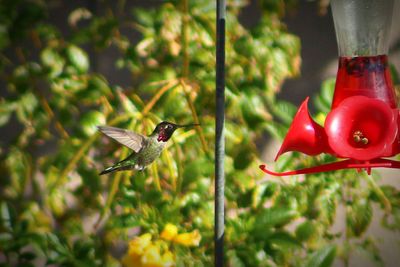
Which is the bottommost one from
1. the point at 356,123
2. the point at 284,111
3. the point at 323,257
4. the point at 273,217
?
the point at 323,257

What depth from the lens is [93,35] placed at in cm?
200

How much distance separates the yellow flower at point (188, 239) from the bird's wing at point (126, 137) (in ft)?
2.09

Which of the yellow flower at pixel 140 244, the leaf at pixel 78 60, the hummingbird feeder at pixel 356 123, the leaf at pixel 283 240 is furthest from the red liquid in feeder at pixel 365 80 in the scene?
the leaf at pixel 78 60

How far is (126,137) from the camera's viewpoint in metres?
1.29

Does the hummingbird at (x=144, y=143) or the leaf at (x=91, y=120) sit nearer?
the hummingbird at (x=144, y=143)

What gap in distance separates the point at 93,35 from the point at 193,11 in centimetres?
32

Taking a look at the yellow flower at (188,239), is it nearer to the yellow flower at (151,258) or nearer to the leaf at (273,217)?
the yellow flower at (151,258)

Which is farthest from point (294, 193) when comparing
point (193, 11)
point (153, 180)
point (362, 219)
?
point (193, 11)

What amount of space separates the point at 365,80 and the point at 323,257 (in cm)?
79

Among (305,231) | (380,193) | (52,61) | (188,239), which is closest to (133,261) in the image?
(188,239)

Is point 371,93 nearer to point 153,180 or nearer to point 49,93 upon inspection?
point 153,180

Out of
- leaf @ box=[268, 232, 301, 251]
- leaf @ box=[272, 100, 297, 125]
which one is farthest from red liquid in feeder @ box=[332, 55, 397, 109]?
leaf @ box=[268, 232, 301, 251]

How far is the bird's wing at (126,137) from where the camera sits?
1219mm

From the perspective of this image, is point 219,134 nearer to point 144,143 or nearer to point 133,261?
point 144,143
